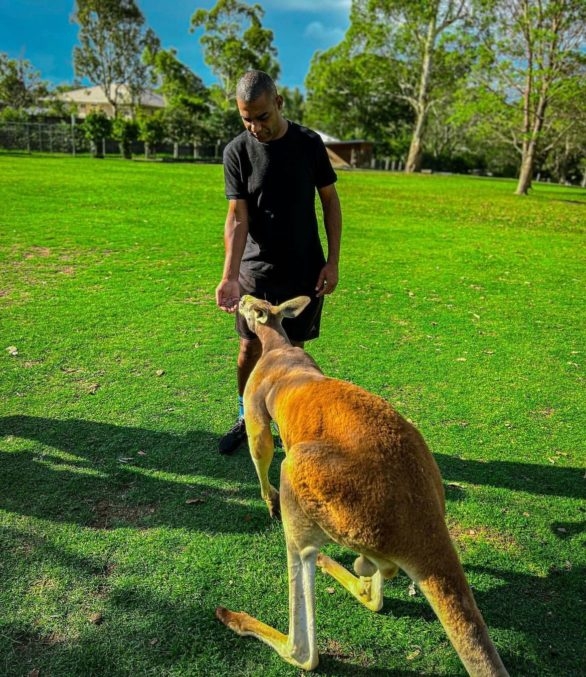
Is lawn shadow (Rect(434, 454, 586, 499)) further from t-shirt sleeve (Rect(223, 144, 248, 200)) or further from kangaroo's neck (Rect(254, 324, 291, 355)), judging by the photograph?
t-shirt sleeve (Rect(223, 144, 248, 200))

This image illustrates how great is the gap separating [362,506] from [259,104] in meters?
2.17

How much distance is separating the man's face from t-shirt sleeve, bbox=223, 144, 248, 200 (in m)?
0.17

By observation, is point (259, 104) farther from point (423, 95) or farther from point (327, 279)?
point (423, 95)

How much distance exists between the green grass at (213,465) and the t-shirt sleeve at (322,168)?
1.86m

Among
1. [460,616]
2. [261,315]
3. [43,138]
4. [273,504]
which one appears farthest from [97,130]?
[460,616]

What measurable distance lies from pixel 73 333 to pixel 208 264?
3442 millimetres

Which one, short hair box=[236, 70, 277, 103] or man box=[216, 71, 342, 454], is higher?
short hair box=[236, 70, 277, 103]

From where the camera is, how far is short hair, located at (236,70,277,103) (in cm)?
292

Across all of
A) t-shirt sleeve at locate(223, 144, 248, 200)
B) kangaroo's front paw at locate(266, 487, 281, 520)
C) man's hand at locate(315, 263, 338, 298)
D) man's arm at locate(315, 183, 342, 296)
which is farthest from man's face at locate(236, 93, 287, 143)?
kangaroo's front paw at locate(266, 487, 281, 520)

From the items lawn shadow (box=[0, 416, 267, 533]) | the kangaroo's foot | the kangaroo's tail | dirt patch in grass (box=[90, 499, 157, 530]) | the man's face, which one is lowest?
dirt patch in grass (box=[90, 499, 157, 530])

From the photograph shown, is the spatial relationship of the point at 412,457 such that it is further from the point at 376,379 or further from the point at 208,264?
the point at 208,264

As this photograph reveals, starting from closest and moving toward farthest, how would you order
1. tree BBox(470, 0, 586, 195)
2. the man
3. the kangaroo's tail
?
the kangaroo's tail
the man
tree BBox(470, 0, 586, 195)

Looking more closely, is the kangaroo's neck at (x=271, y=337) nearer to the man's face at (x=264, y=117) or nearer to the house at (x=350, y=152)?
the man's face at (x=264, y=117)

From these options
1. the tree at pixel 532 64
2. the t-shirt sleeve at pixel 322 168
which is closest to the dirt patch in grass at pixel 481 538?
the t-shirt sleeve at pixel 322 168
